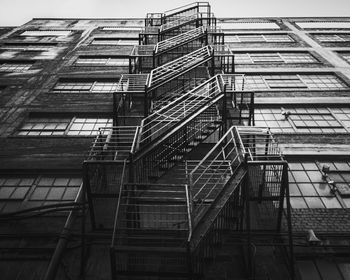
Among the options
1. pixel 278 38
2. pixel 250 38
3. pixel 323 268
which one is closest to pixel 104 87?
pixel 250 38

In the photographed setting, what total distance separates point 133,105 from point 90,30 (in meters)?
14.1

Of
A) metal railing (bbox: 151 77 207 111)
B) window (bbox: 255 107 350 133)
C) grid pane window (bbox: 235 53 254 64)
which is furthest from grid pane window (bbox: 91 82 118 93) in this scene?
grid pane window (bbox: 235 53 254 64)

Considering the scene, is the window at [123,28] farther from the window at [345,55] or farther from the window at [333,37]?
the window at [345,55]

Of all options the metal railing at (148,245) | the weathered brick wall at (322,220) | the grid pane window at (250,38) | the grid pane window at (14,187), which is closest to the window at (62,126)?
the grid pane window at (14,187)

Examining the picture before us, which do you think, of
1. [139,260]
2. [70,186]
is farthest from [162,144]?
[70,186]

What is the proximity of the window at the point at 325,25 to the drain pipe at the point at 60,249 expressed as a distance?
81.3ft

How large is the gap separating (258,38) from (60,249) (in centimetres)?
2065

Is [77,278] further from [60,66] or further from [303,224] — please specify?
[60,66]

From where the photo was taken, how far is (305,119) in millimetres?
13484

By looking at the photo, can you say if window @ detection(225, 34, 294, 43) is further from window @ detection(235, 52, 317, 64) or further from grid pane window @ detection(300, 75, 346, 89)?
grid pane window @ detection(300, 75, 346, 89)

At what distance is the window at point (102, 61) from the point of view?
18.6 m

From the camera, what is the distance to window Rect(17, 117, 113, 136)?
12.8 meters

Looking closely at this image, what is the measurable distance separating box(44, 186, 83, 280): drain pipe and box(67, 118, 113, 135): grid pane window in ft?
15.6

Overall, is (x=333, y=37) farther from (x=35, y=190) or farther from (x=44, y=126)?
(x=35, y=190)
